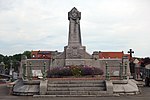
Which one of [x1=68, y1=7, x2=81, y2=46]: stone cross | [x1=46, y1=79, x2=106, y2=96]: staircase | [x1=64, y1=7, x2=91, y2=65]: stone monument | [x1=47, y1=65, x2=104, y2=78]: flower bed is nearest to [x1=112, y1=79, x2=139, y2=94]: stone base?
[x1=46, y1=79, x2=106, y2=96]: staircase

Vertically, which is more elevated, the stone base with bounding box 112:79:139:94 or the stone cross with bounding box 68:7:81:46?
the stone cross with bounding box 68:7:81:46

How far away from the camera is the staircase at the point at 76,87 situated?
21.6 m

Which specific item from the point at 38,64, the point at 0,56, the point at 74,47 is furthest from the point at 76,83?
the point at 0,56

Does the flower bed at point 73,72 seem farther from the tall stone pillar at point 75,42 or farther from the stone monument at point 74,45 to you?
the tall stone pillar at point 75,42

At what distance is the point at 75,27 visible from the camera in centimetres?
3359

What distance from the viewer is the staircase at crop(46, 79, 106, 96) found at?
2162cm

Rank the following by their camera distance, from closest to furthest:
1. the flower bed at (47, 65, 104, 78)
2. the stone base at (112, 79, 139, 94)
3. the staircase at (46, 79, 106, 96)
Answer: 1. the staircase at (46, 79, 106, 96)
2. the stone base at (112, 79, 139, 94)
3. the flower bed at (47, 65, 104, 78)

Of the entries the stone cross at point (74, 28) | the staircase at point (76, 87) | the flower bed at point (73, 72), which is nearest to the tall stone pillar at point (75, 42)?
the stone cross at point (74, 28)

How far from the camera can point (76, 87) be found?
886 inches

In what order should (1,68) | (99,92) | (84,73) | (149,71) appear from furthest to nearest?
(1,68) < (149,71) < (84,73) < (99,92)

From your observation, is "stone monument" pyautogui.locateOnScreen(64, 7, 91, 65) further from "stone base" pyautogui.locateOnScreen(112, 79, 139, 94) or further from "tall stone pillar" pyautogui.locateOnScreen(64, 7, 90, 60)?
"stone base" pyautogui.locateOnScreen(112, 79, 139, 94)

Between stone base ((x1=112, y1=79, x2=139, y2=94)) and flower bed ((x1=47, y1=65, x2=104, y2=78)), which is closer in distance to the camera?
stone base ((x1=112, y1=79, x2=139, y2=94))

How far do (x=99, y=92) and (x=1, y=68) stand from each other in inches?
1894

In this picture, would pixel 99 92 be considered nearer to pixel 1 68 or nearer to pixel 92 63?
pixel 92 63
